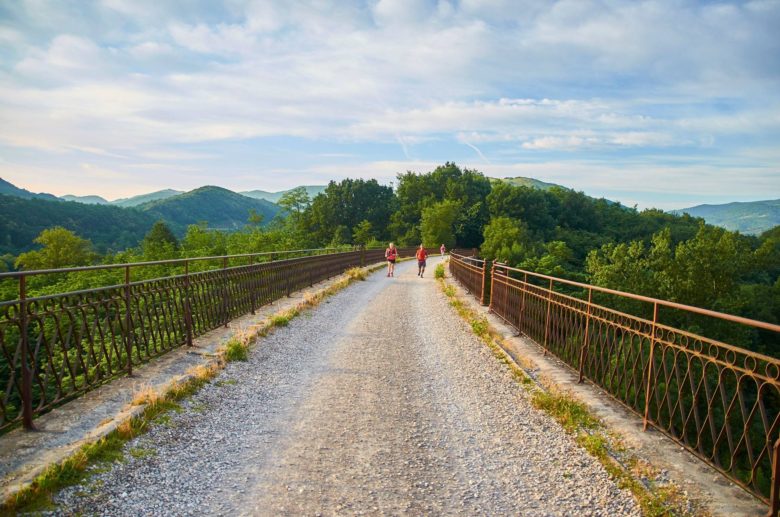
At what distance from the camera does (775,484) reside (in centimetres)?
300

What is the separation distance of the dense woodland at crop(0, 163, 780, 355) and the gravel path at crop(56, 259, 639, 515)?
17.4 m

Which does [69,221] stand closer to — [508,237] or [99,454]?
[508,237]

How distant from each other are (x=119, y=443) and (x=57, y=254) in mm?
66053

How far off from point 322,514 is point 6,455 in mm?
2505

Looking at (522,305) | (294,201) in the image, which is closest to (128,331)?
(522,305)

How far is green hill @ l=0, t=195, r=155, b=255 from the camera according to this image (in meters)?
77.2

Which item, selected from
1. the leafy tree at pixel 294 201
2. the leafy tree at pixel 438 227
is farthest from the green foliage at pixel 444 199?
the leafy tree at pixel 294 201

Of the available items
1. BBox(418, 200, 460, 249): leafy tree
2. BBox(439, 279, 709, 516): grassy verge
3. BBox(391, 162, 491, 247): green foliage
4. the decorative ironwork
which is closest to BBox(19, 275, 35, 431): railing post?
BBox(439, 279, 709, 516): grassy verge

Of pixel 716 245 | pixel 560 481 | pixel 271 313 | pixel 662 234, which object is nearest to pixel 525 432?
pixel 560 481

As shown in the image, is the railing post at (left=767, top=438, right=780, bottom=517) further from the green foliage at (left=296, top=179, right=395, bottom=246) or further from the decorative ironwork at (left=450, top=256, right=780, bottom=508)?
the green foliage at (left=296, top=179, right=395, bottom=246)

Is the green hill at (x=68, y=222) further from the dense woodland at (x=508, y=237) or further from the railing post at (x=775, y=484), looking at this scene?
the railing post at (x=775, y=484)

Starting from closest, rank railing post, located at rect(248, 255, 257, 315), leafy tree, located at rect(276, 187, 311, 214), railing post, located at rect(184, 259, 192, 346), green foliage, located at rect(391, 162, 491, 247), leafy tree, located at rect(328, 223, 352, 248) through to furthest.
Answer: railing post, located at rect(184, 259, 192, 346) < railing post, located at rect(248, 255, 257, 315) < green foliage, located at rect(391, 162, 491, 247) < leafy tree, located at rect(328, 223, 352, 248) < leafy tree, located at rect(276, 187, 311, 214)

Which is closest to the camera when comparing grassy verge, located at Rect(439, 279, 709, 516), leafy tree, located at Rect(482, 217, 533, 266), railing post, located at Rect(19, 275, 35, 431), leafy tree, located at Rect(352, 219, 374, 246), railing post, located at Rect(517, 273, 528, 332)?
grassy verge, located at Rect(439, 279, 709, 516)

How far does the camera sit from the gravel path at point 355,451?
348 centimetres
